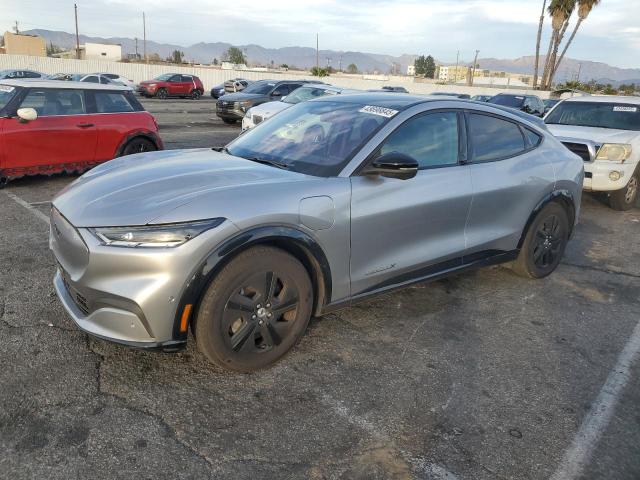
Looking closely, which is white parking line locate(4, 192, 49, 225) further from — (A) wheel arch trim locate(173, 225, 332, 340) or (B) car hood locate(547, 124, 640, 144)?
(B) car hood locate(547, 124, 640, 144)

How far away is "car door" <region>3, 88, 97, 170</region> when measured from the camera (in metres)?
6.97

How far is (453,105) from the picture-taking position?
→ 4.00 meters

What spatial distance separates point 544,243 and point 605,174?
3.67 metres

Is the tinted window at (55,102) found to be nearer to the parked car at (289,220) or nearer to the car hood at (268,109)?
the parked car at (289,220)

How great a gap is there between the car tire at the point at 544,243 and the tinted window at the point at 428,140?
128cm

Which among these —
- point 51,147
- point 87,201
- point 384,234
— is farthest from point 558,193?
point 51,147

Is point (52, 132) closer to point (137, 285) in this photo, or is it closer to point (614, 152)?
point (137, 285)

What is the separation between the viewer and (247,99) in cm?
1722

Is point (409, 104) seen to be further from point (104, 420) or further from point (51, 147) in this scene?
point (51, 147)

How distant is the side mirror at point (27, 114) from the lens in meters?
6.82

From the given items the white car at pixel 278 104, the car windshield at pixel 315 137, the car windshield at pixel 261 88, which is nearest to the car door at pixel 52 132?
the car windshield at pixel 315 137

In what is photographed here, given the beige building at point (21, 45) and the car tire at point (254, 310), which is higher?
the beige building at point (21, 45)

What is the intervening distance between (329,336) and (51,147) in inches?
224


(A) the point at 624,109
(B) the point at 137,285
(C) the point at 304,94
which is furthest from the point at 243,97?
(B) the point at 137,285
